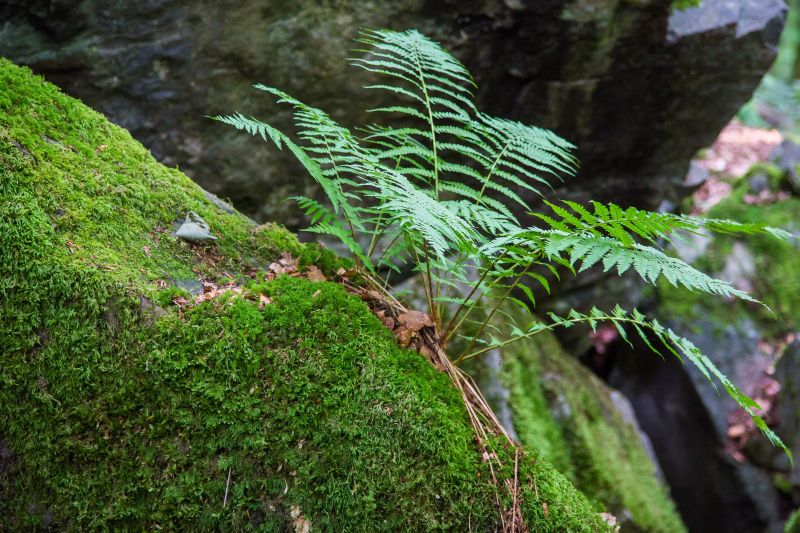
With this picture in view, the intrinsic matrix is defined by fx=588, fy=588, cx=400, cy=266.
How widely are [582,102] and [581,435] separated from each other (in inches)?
105

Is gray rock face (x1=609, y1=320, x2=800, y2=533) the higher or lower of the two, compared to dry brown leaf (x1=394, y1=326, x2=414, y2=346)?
lower

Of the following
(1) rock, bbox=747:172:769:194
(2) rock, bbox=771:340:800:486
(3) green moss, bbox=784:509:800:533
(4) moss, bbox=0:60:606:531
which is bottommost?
(2) rock, bbox=771:340:800:486

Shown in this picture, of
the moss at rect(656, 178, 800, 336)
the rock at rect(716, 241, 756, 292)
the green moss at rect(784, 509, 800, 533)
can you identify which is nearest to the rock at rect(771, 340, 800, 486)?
the moss at rect(656, 178, 800, 336)

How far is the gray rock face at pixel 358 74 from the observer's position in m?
3.89

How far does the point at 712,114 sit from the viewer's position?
5.25m

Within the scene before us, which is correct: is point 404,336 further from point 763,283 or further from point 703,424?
point 763,283

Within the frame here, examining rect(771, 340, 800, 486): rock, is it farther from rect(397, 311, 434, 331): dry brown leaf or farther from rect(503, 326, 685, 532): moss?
rect(397, 311, 434, 331): dry brown leaf

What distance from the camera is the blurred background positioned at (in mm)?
3949

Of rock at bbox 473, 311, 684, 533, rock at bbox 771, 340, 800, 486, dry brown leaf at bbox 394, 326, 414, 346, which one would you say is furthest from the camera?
rock at bbox 771, 340, 800, 486

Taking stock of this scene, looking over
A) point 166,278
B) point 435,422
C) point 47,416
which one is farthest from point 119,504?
point 435,422

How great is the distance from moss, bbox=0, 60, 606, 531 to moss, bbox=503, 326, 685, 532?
1.99 metres

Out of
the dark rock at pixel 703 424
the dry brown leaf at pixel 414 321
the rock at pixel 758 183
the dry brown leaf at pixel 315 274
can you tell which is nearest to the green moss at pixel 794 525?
the dark rock at pixel 703 424

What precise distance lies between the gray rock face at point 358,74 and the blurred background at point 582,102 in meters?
0.01

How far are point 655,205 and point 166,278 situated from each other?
16.5ft
